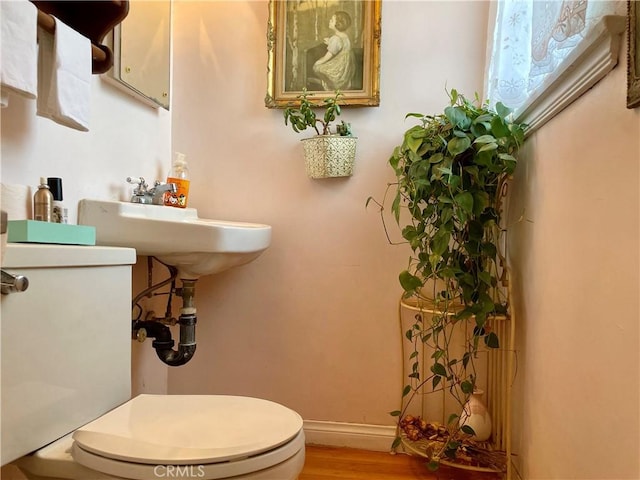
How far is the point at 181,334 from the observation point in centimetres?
148

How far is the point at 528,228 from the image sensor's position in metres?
1.19

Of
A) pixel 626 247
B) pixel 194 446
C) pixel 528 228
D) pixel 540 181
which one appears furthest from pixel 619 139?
pixel 194 446

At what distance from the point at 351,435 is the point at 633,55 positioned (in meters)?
1.40

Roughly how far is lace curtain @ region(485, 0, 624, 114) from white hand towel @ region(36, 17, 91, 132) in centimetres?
105

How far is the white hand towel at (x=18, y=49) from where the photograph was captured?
32.8 inches

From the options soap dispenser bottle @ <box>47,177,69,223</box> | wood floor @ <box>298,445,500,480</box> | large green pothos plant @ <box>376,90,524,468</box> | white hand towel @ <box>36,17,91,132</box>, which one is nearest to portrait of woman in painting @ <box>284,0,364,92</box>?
large green pothos plant @ <box>376,90,524,468</box>

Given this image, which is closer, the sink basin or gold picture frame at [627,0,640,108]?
gold picture frame at [627,0,640,108]

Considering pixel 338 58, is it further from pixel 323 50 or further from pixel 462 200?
pixel 462 200

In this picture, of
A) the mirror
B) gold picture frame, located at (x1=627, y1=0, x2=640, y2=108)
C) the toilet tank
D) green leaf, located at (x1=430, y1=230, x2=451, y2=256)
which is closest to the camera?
gold picture frame, located at (x1=627, y1=0, x2=640, y2=108)

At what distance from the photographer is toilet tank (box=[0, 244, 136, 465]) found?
29.3 inches

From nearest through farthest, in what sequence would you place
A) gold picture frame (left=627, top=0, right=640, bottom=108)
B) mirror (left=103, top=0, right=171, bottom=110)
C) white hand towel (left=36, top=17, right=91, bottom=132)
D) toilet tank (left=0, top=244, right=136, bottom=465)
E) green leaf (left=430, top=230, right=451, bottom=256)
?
gold picture frame (left=627, top=0, right=640, bottom=108) < toilet tank (left=0, top=244, right=136, bottom=465) < white hand towel (left=36, top=17, right=91, bottom=132) < green leaf (left=430, top=230, right=451, bottom=256) < mirror (left=103, top=0, right=171, bottom=110)

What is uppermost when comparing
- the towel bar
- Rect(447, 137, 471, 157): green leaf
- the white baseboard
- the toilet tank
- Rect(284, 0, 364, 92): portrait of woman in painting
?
Rect(284, 0, 364, 92): portrait of woman in painting

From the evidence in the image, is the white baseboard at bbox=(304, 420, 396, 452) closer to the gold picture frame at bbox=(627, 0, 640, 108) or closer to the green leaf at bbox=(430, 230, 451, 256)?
the green leaf at bbox=(430, 230, 451, 256)

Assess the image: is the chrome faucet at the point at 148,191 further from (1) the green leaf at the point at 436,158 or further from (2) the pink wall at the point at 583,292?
(2) the pink wall at the point at 583,292
